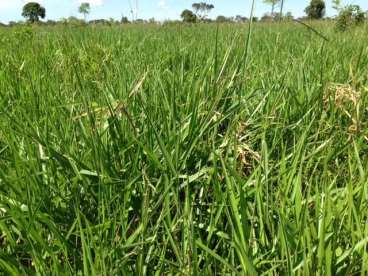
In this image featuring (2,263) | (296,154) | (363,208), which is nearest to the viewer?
(2,263)

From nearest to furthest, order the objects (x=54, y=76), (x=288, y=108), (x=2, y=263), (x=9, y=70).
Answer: (x=2, y=263) < (x=288, y=108) < (x=54, y=76) < (x=9, y=70)

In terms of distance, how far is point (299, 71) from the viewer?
165 cm

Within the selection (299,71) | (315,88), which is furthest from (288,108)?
(299,71)

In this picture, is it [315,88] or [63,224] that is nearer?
[63,224]

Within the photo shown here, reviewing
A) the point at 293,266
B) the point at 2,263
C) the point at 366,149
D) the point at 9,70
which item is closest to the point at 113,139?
the point at 2,263

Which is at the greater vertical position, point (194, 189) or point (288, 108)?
point (288, 108)

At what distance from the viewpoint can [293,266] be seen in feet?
2.20

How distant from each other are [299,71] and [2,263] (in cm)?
133

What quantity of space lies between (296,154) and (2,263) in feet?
2.15

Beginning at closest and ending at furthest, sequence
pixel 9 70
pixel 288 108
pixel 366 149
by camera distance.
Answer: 1. pixel 366 149
2. pixel 288 108
3. pixel 9 70

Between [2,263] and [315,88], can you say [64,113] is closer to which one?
[2,263]

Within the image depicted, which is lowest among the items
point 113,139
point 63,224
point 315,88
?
point 63,224

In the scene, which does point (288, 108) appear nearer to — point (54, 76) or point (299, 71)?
point (299, 71)

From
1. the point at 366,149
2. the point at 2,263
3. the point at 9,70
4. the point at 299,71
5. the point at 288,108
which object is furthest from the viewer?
the point at 9,70
